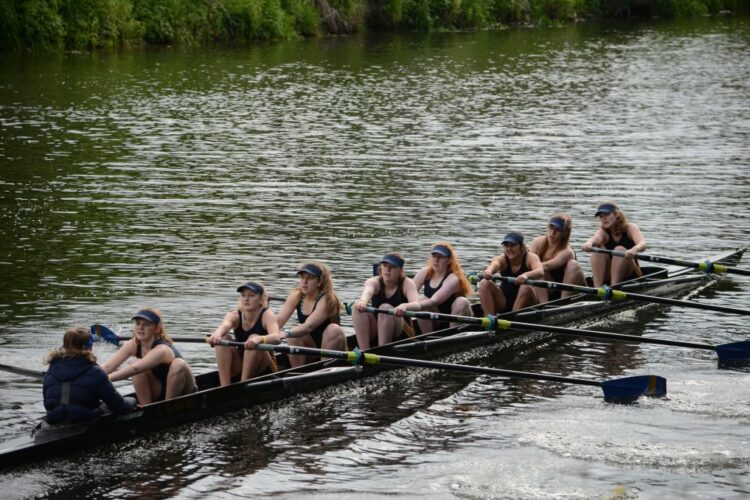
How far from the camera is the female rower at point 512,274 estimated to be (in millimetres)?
17750

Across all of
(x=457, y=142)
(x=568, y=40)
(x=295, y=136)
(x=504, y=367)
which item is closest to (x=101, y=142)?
(x=295, y=136)

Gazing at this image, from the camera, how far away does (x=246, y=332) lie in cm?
1457

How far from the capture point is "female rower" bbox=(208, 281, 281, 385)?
47.2 ft

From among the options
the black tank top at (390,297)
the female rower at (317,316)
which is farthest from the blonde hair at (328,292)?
the black tank top at (390,297)

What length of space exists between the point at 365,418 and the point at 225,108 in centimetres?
3093

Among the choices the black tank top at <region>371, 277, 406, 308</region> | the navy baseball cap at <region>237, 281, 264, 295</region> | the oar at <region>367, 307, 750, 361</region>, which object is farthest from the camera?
the black tank top at <region>371, 277, 406, 308</region>

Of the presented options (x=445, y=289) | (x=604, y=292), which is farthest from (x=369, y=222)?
(x=445, y=289)

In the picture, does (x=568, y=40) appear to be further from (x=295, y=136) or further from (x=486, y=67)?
(x=295, y=136)

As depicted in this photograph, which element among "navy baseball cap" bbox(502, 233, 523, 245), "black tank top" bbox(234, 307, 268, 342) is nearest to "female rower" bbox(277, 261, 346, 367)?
"black tank top" bbox(234, 307, 268, 342)

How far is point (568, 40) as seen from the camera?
74.1 metres

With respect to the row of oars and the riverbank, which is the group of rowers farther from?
the riverbank

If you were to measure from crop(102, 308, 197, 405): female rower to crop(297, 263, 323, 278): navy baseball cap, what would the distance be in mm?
2049

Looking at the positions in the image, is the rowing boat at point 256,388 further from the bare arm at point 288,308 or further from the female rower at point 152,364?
the bare arm at point 288,308

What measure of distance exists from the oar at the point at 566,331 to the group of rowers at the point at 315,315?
10.9 inches
